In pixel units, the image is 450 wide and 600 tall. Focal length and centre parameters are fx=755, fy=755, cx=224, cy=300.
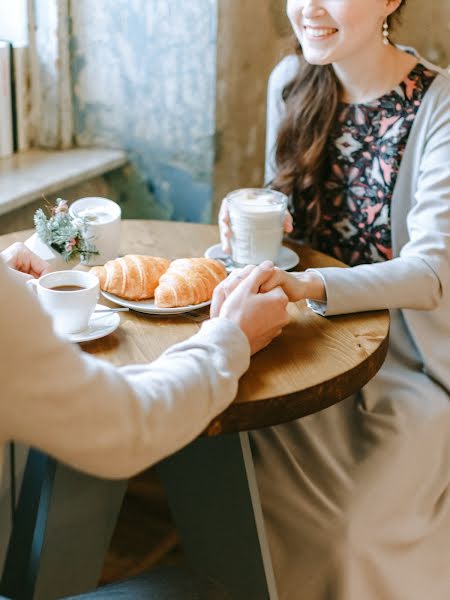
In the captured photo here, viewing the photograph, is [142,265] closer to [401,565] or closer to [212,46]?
[401,565]

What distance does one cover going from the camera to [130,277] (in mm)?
1337

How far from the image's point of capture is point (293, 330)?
1289 mm

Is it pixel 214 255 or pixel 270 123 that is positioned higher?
pixel 270 123

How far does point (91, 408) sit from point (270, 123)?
1.34m

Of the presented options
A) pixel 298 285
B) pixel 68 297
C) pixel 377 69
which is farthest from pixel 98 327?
pixel 377 69

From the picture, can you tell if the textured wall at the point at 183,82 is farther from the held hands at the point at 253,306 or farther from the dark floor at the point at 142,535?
the held hands at the point at 253,306

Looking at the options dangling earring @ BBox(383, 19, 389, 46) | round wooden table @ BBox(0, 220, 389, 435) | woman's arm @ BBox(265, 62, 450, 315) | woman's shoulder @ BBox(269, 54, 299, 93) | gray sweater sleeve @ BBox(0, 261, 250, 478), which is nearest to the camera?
A: gray sweater sleeve @ BBox(0, 261, 250, 478)

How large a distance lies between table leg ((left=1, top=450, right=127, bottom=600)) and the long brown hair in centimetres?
80

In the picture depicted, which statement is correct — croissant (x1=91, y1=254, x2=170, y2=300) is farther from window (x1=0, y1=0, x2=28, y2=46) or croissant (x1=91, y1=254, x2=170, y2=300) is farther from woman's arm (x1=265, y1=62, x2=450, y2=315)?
window (x1=0, y1=0, x2=28, y2=46)

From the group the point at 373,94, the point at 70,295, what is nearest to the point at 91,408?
the point at 70,295

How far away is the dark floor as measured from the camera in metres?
2.05

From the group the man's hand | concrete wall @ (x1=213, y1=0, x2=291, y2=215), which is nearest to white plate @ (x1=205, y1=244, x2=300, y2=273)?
the man's hand

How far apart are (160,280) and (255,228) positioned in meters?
0.24

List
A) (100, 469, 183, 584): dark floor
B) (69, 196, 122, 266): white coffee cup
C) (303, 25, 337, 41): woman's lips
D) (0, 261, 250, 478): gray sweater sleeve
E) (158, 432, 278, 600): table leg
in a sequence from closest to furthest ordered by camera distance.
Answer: (0, 261, 250, 478): gray sweater sleeve
(158, 432, 278, 600): table leg
(69, 196, 122, 266): white coffee cup
(303, 25, 337, 41): woman's lips
(100, 469, 183, 584): dark floor
